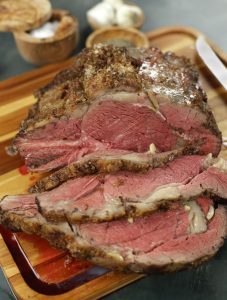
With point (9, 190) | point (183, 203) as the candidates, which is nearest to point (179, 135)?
point (183, 203)

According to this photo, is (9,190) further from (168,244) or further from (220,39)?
(220,39)

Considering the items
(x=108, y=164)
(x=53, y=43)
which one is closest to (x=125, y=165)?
(x=108, y=164)

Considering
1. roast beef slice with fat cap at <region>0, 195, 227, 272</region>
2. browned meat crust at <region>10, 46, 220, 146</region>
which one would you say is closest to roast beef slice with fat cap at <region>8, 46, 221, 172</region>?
browned meat crust at <region>10, 46, 220, 146</region>

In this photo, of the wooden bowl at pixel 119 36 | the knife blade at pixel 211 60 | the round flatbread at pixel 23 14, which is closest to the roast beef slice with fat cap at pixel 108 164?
the knife blade at pixel 211 60

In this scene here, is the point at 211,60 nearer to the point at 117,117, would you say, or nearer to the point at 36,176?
the point at 117,117

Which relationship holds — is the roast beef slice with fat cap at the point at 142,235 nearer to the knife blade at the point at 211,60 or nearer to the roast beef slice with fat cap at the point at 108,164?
the roast beef slice with fat cap at the point at 108,164

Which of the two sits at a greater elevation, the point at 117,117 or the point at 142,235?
the point at 117,117
